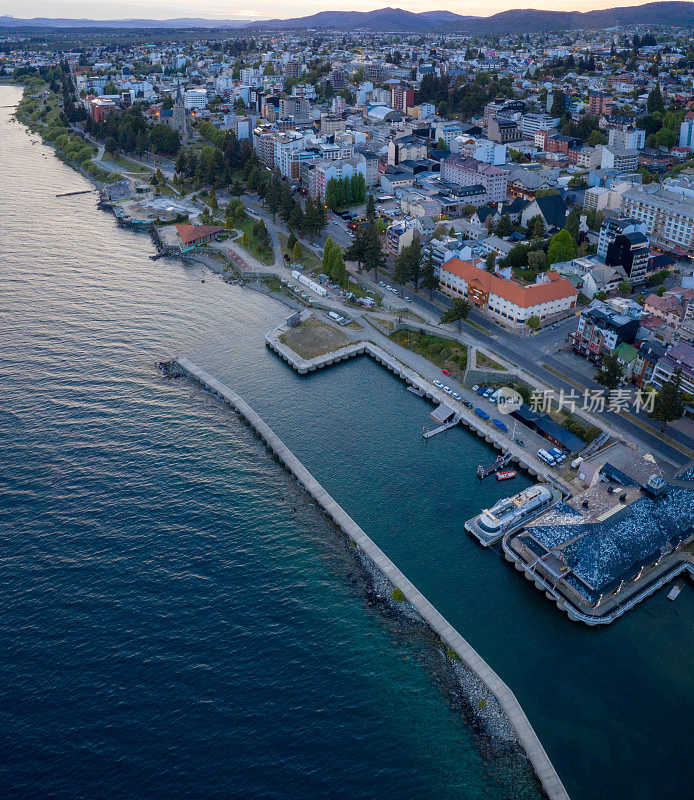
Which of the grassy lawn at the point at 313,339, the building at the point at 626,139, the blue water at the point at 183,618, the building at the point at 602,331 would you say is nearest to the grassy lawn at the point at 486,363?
the building at the point at 602,331

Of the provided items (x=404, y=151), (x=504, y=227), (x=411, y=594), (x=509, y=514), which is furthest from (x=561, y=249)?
(x=411, y=594)

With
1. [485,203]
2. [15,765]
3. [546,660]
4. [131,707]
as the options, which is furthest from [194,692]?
[485,203]

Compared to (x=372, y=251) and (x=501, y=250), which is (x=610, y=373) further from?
(x=372, y=251)

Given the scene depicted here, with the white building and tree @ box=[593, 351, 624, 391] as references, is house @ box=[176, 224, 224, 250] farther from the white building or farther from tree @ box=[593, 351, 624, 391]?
the white building

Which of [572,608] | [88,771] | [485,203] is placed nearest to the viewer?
[88,771]

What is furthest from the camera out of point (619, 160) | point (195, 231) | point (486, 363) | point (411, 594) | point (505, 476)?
point (619, 160)

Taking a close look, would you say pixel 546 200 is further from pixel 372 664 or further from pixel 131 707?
pixel 131 707
